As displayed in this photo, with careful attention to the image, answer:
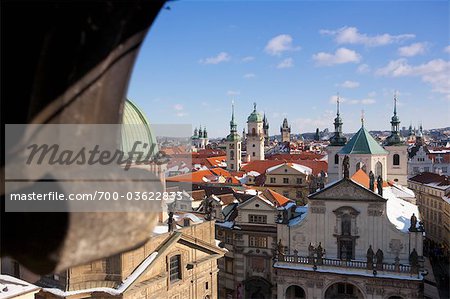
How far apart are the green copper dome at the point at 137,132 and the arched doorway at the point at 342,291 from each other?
1537cm

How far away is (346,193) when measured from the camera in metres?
30.0

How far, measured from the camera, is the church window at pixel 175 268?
2427cm

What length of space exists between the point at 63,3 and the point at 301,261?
29609 mm

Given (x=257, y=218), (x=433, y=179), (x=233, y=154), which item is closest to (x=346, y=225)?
(x=257, y=218)

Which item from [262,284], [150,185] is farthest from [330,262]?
[150,185]

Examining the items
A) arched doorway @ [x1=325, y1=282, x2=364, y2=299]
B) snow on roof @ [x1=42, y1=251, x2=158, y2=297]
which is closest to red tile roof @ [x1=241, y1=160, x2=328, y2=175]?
arched doorway @ [x1=325, y1=282, x2=364, y2=299]

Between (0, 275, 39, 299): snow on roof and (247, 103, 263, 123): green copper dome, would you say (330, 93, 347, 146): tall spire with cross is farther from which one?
(0, 275, 39, 299): snow on roof

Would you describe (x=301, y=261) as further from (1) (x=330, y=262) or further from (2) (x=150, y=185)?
(2) (x=150, y=185)

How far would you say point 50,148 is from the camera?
2277 millimetres

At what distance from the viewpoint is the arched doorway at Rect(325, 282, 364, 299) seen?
1155 inches

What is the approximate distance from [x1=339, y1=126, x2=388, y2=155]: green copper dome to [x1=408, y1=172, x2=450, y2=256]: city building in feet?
30.3

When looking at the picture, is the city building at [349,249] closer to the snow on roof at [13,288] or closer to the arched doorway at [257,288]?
the arched doorway at [257,288]

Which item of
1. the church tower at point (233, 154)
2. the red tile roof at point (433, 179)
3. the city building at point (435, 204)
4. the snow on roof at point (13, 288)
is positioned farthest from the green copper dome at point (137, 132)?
the church tower at point (233, 154)

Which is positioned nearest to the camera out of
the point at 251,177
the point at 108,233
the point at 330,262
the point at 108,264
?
the point at 108,233
